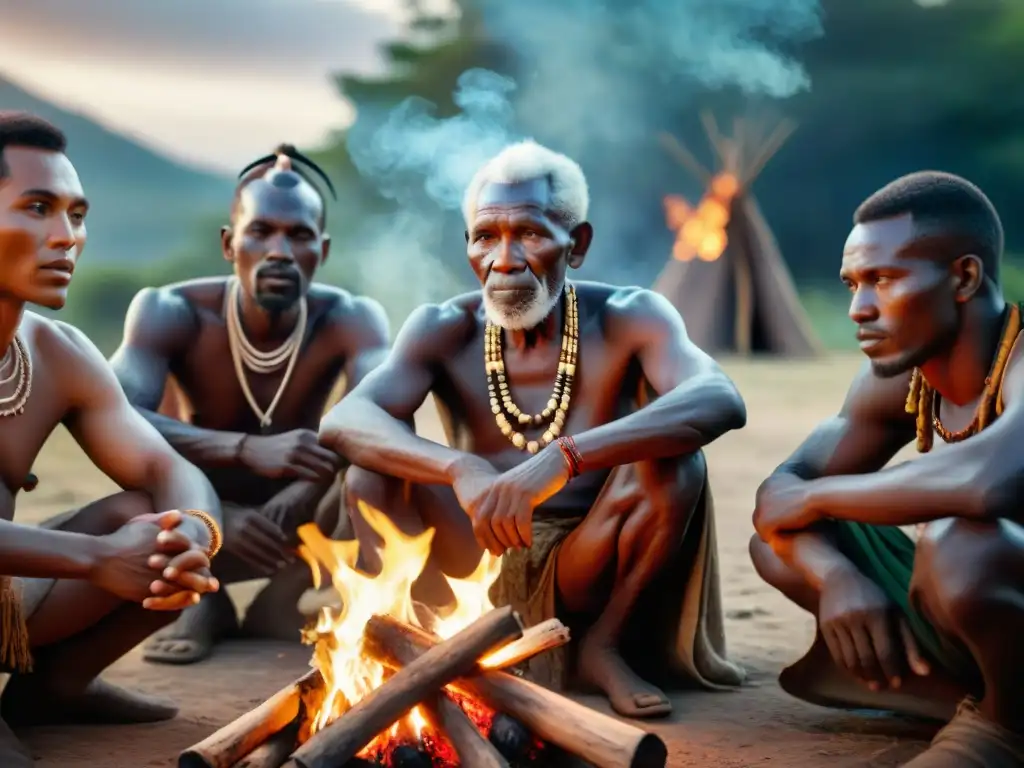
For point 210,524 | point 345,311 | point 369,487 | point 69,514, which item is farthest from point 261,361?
point 210,524

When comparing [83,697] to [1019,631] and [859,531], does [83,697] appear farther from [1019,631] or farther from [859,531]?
[1019,631]

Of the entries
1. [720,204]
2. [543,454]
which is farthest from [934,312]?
[720,204]

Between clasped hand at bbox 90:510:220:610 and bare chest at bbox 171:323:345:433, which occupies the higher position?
bare chest at bbox 171:323:345:433

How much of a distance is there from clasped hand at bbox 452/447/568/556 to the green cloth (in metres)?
0.86

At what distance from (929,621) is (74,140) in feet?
63.7

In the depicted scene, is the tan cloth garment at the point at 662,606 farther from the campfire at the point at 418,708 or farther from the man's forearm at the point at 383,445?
the campfire at the point at 418,708

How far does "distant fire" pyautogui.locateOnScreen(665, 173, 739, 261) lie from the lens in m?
17.6

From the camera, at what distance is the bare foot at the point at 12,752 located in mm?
3357

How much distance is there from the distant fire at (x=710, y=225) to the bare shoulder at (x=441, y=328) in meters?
13.4

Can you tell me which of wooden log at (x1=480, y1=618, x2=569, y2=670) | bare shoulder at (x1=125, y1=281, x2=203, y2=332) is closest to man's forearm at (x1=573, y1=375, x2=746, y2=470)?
wooden log at (x1=480, y1=618, x2=569, y2=670)

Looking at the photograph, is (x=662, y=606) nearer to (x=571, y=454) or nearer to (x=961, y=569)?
(x=571, y=454)

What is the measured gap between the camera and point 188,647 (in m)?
4.92

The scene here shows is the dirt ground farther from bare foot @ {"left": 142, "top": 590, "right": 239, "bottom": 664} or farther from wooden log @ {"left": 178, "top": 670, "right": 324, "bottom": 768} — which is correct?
wooden log @ {"left": 178, "top": 670, "right": 324, "bottom": 768}

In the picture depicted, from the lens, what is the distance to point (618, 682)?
414cm
